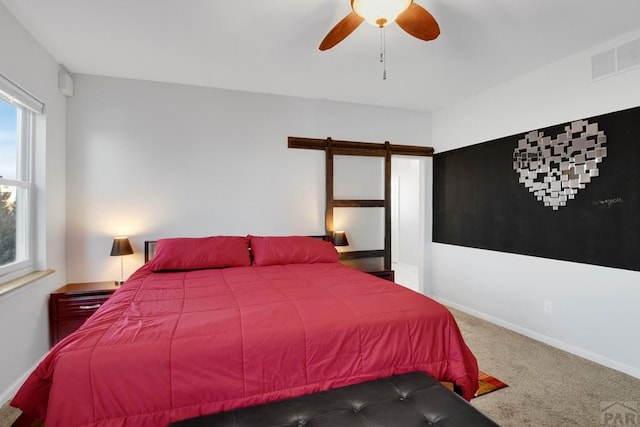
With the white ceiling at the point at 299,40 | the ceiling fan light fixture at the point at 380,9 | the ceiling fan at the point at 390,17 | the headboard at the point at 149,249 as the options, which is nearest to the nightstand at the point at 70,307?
the headboard at the point at 149,249

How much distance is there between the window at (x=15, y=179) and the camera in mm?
2402

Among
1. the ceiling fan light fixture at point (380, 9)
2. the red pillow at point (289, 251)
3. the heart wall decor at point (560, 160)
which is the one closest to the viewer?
the ceiling fan light fixture at point (380, 9)

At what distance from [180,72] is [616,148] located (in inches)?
147

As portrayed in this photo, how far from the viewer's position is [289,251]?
3295 mm

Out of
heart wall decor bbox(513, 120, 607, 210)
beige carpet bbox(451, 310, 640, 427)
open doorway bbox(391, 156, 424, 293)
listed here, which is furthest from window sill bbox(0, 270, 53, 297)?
open doorway bbox(391, 156, 424, 293)

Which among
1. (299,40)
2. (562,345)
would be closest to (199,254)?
(299,40)

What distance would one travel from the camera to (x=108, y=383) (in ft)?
4.24

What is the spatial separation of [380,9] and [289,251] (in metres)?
2.18

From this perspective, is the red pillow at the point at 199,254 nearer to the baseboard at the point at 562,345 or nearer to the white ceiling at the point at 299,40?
the white ceiling at the point at 299,40

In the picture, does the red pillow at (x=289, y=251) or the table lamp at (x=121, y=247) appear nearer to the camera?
the table lamp at (x=121, y=247)

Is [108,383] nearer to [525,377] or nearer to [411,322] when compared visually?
[411,322]

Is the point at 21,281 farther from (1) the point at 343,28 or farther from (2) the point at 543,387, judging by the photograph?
(2) the point at 543,387

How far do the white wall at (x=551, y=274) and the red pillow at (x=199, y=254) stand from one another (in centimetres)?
256

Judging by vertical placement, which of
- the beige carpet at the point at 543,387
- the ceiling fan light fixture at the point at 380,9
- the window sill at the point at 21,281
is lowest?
the beige carpet at the point at 543,387
